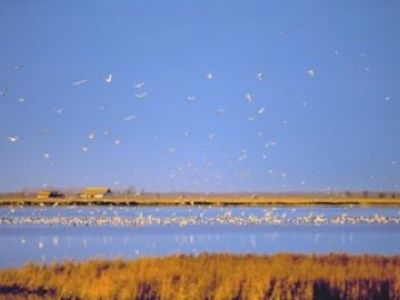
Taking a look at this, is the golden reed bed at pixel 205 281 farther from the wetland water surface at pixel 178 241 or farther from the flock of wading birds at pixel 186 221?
the flock of wading birds at pixel 186 221

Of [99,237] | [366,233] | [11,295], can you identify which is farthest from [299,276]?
[366,233]

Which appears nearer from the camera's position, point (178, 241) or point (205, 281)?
point (205, 281)

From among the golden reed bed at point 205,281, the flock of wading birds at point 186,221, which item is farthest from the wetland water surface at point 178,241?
the golden reed bed at point 205,281

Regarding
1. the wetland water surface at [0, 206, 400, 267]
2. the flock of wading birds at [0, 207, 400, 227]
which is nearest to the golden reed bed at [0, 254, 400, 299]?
the wetland water surface at [0, 206, 400, 267]

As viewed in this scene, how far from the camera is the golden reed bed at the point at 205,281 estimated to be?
24234 mm

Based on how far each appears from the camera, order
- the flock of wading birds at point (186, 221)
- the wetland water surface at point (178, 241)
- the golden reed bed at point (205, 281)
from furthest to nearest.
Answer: the flock of wading birds at point (186, 221) < the wetland water surface at point (178, 241) < the golden reed bed at point (205, 281)

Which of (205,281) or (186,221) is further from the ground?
(186,221)

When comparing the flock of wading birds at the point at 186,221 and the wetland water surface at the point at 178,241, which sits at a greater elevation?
the flock of wading birds at the point at 186,221

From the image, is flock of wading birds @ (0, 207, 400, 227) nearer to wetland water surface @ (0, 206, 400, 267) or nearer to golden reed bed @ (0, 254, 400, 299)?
wetland water surface @ (0, 206, 400, 267)

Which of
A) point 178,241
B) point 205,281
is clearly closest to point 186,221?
point 178,241

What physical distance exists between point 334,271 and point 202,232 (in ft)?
160

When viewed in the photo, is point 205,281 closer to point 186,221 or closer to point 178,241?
point 178,241

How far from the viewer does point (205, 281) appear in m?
24.7

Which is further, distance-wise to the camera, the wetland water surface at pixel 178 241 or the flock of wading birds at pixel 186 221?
the flock of wading birds at pixel 186 221
